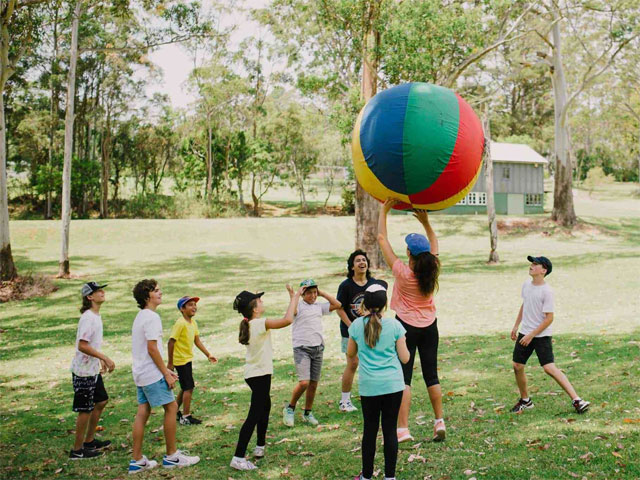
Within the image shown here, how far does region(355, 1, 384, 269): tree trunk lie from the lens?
732 inches

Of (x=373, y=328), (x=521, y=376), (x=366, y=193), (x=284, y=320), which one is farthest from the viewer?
(x=366, y=193)

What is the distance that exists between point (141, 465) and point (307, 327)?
202cm

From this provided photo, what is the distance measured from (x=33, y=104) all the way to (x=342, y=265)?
98.0 ft

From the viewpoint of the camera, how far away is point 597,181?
55750mm

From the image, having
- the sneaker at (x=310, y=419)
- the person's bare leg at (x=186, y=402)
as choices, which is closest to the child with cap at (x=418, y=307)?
the sneaker at (x=310, y=419)

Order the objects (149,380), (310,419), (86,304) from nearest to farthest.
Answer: (149,380), (86,304), (310,419)

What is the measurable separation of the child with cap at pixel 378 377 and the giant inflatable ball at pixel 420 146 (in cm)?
135

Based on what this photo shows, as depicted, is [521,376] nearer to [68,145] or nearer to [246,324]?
[246,324]

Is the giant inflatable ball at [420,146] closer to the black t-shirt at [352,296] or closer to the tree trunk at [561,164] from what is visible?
the black t-shirt at [352,296]

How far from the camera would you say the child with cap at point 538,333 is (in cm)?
606

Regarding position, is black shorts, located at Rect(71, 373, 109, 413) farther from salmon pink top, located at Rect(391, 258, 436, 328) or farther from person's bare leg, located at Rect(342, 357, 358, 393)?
salmon pink top, located at Rect(391, 258, 436, 328)

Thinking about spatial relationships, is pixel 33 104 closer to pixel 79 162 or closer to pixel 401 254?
pixel 79 162

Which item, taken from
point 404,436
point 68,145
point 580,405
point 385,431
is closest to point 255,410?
point 385,431

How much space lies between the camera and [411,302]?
17.9 feet
